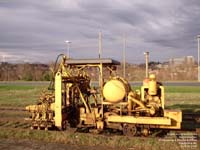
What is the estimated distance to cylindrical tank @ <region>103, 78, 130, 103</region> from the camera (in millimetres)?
11586

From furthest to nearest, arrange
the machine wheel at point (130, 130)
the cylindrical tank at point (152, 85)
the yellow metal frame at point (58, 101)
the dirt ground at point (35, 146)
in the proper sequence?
the yellow metal frame at point (58, 101), the cylindrical tank at point (152, 85), the machine wheel at point (130, 130), the dirt ground at point (35, 146)

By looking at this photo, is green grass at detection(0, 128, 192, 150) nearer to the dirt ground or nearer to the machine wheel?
the dirt ground

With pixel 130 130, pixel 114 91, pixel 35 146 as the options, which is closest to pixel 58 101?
pixel 114 91

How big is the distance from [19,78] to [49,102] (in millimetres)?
72058

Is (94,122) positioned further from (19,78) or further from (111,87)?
(19,78)

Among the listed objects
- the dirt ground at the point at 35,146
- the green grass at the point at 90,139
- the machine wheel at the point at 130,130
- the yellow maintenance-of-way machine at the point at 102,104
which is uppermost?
the yellow maintenance-of-way machine at the point at 102,104

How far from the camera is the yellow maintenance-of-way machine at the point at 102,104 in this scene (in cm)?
1126

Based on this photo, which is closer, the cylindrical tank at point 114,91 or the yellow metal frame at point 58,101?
the cylindrical tank at point 114,91

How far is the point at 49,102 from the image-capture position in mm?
12883

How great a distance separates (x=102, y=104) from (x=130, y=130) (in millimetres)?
1413

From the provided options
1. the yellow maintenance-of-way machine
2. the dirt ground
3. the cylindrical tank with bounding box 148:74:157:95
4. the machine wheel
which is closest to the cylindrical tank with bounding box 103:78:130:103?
the yellow maintenance-of-way machine

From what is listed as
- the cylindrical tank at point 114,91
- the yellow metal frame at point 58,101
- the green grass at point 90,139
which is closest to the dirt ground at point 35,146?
the green grass at point 90,139

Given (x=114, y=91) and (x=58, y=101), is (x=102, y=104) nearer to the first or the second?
(x=114, y=91)

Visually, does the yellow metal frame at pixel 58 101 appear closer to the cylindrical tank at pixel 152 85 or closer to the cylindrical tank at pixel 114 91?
the cylindrical tank at pixel 114 91
